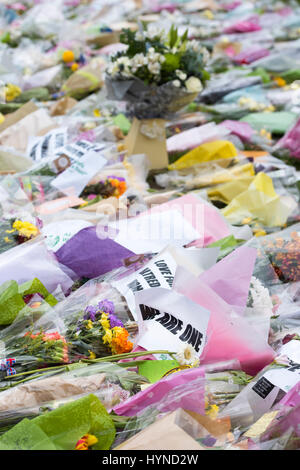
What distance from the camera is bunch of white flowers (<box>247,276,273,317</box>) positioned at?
221cm

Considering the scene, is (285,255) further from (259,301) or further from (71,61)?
(71,61)

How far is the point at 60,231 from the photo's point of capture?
2.67 m

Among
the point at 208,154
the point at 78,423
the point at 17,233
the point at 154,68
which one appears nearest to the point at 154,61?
the point at 154,68

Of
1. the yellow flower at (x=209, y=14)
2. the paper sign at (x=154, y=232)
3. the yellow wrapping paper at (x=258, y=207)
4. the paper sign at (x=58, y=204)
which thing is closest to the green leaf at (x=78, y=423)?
the paper sign at (x=154, y=232)

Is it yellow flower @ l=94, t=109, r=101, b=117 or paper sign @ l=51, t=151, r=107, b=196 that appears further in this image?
yellow flower @ l=94, t=109, r=101, b=117

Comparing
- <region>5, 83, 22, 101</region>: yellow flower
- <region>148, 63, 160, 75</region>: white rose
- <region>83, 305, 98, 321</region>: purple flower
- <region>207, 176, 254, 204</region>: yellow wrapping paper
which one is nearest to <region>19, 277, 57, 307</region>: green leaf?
<region>83, 305, 98, 321</region>: purple flower

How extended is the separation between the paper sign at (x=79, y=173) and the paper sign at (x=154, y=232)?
70cm

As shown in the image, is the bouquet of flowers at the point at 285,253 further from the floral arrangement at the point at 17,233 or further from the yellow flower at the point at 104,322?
the floral arrangement at the point at 17,233

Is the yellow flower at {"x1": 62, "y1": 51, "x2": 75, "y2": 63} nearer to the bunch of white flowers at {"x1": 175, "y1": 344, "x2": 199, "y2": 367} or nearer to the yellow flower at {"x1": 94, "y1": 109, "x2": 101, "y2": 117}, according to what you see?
the yellow flower at {"x1": 94, "y1": 109, "x2": 101, "y2": 117}

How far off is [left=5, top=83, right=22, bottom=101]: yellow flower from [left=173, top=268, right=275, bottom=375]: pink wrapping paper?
14.1 feet

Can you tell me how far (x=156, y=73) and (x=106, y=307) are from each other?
2.20 m

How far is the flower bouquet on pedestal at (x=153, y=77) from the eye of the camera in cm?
389

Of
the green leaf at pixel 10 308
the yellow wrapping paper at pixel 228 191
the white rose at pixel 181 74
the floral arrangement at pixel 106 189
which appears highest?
the white rose at pixel 181 74

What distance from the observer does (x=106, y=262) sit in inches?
100
